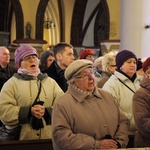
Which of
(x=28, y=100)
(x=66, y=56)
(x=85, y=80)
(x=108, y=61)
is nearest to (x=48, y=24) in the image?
(x=108, y=61)

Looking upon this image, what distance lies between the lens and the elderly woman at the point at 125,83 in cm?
432

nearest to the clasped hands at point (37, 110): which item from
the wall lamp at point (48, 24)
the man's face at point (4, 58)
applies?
the man's face at point (4, 58)

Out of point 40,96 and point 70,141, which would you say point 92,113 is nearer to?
point 70,141

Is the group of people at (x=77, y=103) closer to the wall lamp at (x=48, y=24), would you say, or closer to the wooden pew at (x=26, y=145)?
the wooden pew at (x=26, y=145)

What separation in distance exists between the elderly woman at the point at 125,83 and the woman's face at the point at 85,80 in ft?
2.92

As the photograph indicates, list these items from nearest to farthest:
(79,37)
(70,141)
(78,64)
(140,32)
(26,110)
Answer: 1. (70,141)
2. (78,64)
3. (26,110)
4. (140,32)
5. (79,37)

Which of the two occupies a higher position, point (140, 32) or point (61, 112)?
point (140, 32)

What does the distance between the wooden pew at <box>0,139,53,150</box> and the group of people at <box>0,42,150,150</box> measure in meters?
0.11

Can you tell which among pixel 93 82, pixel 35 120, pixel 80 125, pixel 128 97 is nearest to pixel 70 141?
pixel 80 125

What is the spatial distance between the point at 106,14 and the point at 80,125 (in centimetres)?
973

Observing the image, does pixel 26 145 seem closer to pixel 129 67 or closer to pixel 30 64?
pixel 30 64

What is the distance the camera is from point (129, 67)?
4.46 m

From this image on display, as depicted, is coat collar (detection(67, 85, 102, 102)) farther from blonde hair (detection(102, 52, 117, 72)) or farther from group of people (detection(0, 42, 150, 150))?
blonde hair (detection(102, 52, 117, 72))

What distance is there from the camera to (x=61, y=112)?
335cm
